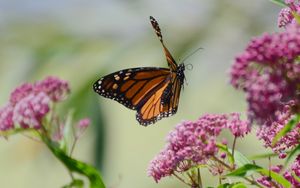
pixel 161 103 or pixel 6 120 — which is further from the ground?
pixel 6 120

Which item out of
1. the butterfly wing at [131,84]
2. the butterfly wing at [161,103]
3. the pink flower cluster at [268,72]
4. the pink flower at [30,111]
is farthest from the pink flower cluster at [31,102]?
the pink flower cluster at [268,72]

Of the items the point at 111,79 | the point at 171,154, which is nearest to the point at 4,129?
the point at 111,79

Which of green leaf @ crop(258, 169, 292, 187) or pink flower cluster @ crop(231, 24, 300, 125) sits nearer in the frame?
pink flower cluster @ crop(231, 24, 300, 125)

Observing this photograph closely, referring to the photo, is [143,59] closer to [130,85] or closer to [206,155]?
[130,85]

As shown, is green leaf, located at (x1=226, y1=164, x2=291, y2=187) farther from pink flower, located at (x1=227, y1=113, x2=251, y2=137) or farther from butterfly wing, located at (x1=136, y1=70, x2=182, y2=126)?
butterfly wing, located at (x1=136, y1=70, x2=182, y2=126)

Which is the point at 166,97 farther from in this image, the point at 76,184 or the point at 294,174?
the point at 294,174

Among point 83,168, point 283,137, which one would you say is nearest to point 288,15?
point 283,137

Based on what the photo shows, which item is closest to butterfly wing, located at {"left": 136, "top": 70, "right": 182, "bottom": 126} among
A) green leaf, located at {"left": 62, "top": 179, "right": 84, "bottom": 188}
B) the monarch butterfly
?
the monarch butterfly
